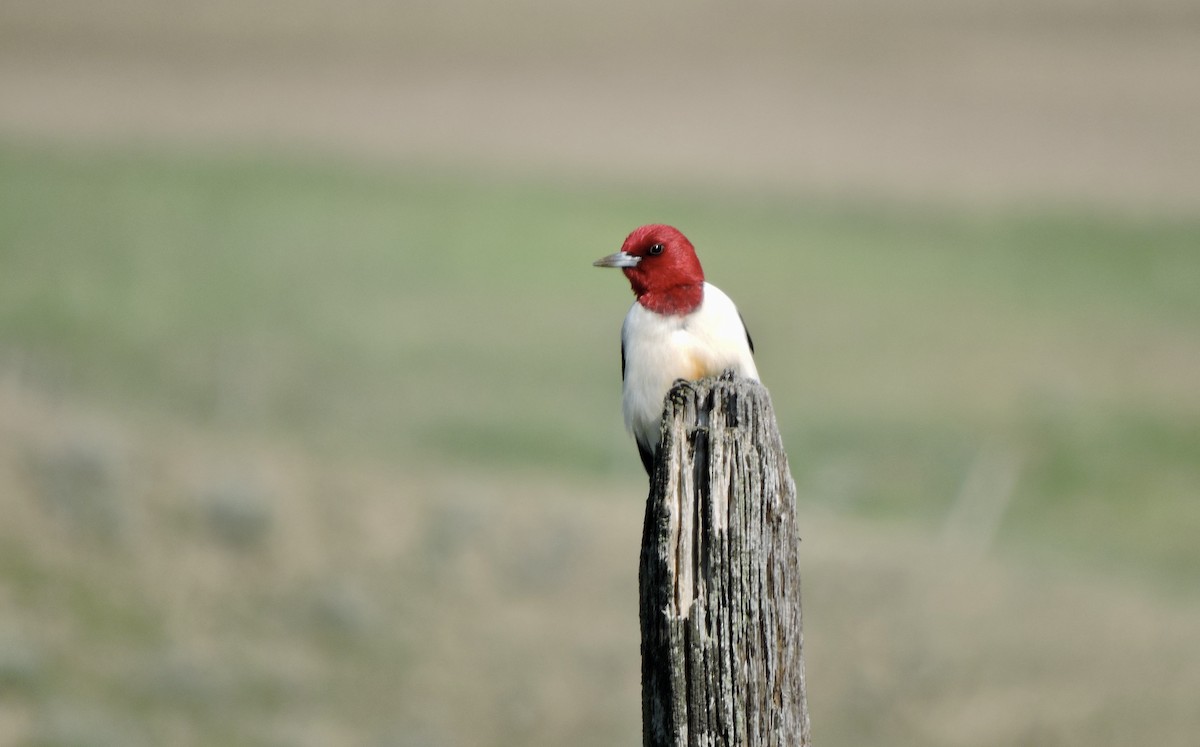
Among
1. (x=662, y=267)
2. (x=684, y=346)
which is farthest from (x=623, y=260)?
(x=684, y=346)

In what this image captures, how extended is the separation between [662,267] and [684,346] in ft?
0.96

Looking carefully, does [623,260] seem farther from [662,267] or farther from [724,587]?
[724,587]

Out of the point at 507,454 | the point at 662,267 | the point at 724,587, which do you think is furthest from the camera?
the point at 507,454

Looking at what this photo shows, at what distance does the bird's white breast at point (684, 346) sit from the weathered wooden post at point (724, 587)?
1881 mm

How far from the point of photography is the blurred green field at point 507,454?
970 centimetres

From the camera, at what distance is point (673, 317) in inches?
195

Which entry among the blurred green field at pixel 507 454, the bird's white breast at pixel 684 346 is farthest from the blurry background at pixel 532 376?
the bird's white breast at pixel 684 346

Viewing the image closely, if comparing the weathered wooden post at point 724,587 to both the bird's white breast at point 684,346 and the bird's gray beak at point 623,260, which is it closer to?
the bird's white breast at point 684,346

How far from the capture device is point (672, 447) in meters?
2.95

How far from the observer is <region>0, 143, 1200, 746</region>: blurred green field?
9.70 meters

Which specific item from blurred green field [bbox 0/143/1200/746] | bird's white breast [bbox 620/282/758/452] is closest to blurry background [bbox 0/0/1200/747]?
blurred green field [bbox 0/143/1200/746]

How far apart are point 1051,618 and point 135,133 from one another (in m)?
18.8

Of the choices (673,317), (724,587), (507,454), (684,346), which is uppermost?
(507,454)

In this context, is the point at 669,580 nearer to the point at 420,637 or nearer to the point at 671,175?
the point at 420,637
